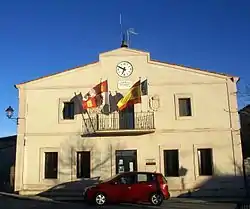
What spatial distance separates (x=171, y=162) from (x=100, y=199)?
618cm

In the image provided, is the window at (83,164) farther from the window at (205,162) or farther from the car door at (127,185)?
the window at (205,162)

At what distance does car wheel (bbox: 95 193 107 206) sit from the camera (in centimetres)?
1781

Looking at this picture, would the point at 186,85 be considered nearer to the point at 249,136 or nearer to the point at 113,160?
the point at 113,160

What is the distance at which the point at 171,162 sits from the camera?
888 inches

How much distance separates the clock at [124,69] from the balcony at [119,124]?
248 centimetres

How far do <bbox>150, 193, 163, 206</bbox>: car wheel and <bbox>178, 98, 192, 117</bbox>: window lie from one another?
21.2ft

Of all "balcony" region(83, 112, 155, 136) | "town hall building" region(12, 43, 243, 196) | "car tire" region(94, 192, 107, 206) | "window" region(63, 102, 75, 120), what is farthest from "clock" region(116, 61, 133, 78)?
"car tire" region(94, 192, 107, 206)

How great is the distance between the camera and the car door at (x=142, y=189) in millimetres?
17891

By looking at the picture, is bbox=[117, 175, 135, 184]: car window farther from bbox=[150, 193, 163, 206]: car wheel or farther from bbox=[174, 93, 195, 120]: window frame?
bbox=[174, 93, 195, 120]: window frame

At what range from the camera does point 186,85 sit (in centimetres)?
2323

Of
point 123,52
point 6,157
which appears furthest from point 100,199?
point 6,157

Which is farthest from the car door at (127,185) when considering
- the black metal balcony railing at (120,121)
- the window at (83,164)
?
the window at (83,164)

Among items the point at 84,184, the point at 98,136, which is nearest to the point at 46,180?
the point at 84,184

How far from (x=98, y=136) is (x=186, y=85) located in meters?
6.11
